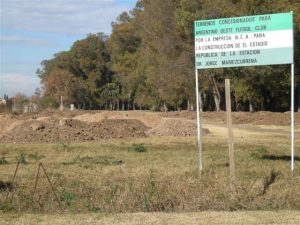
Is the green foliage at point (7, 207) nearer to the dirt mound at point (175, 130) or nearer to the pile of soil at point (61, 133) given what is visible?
the pile of soil at point (61, 133)

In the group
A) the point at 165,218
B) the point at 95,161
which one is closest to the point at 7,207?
the point at 165,218

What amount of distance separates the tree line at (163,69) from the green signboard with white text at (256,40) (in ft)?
94.4

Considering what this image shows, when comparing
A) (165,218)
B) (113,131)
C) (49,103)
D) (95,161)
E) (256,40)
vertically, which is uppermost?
(256,40)

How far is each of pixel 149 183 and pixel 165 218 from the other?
3316 mm

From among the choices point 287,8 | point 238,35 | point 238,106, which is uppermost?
point 287,8

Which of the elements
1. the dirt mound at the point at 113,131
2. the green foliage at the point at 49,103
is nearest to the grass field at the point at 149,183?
the dirt mound at the point at 113,131

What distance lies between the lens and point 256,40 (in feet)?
45.1

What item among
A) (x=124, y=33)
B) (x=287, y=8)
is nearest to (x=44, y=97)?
(x=124, y=33)

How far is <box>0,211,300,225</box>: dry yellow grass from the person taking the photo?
8367 mm

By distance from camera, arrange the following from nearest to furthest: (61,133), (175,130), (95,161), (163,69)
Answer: (95,161), (61,133), (175,130), (163,69)

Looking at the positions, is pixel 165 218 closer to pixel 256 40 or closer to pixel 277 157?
pixel 256 40

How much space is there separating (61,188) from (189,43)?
157ft

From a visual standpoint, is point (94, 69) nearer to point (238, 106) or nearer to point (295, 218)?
point (238, 106)

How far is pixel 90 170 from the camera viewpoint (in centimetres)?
1673
